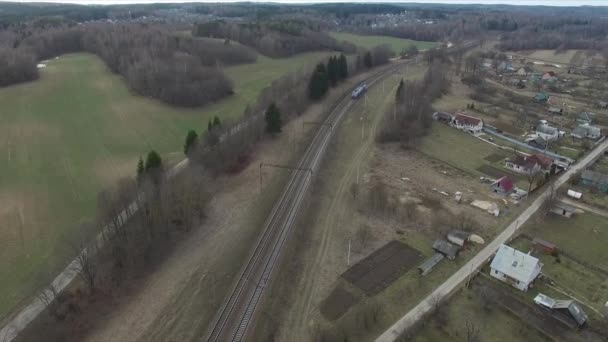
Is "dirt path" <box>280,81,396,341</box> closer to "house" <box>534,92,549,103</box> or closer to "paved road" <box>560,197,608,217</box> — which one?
"paved road" <box>560,197,608,217</box>

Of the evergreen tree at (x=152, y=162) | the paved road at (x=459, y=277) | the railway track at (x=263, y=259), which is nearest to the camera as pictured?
the railway track at (x=263, y=259)

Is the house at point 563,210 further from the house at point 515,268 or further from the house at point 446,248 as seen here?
the house at point 446,248

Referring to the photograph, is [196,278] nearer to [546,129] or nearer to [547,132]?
[547,132]

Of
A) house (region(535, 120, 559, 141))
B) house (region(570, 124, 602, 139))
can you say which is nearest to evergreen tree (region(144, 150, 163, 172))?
house (region(535, 120, 559, 141))

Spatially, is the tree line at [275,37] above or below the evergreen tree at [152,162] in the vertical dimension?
above

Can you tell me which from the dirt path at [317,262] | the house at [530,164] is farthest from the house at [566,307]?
the house at [530,164]

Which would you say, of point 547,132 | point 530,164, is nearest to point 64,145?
point 530,164
